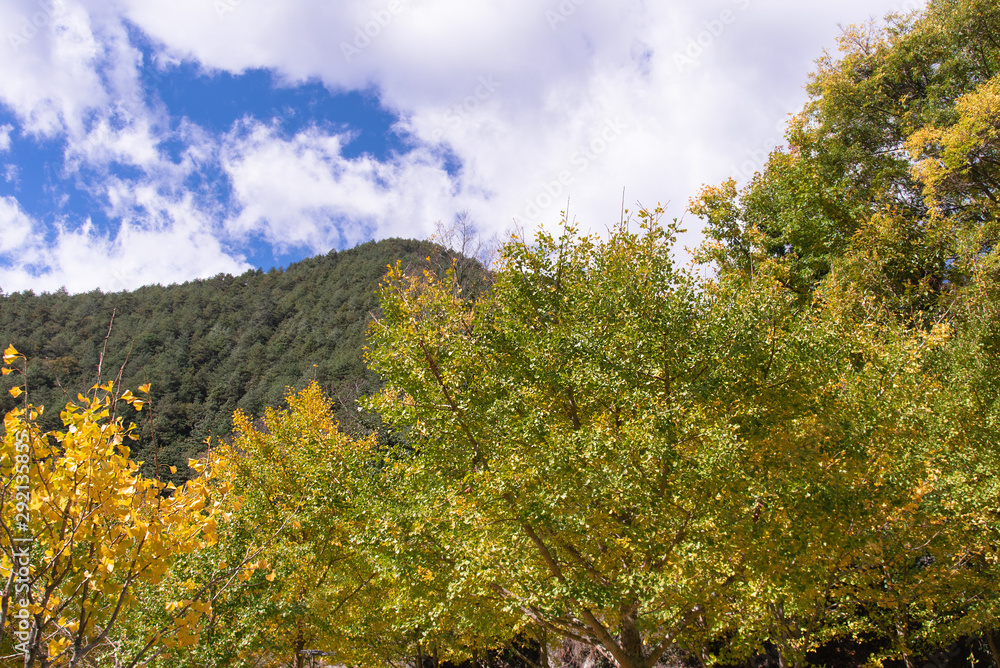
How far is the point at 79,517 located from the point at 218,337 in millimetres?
60792

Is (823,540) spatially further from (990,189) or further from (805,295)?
(990,189)

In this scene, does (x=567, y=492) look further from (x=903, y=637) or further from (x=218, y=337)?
(x=218, y=337)

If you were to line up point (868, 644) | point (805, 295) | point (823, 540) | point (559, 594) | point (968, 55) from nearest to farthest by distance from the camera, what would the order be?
point (559, 594), point (823, 540), point (868, 644), point (968, 55), point (805, 295)

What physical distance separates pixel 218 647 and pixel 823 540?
7.88 meters

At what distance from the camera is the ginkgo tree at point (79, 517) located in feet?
9.23

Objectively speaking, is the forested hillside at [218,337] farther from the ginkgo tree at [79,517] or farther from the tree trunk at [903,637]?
the ginkgo tree at [79,517]

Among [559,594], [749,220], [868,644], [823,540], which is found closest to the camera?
[559,594]

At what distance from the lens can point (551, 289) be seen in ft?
27.8

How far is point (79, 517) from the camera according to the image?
2992 mm

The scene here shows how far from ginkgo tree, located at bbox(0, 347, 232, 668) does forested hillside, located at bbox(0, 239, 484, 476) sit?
101 feet

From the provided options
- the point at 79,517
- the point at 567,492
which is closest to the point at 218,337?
the point at 567,492

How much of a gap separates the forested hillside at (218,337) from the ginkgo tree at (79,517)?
3082 cm

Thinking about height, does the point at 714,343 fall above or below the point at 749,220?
below

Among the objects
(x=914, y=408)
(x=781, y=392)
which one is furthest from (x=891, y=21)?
(x=781, y=392)
